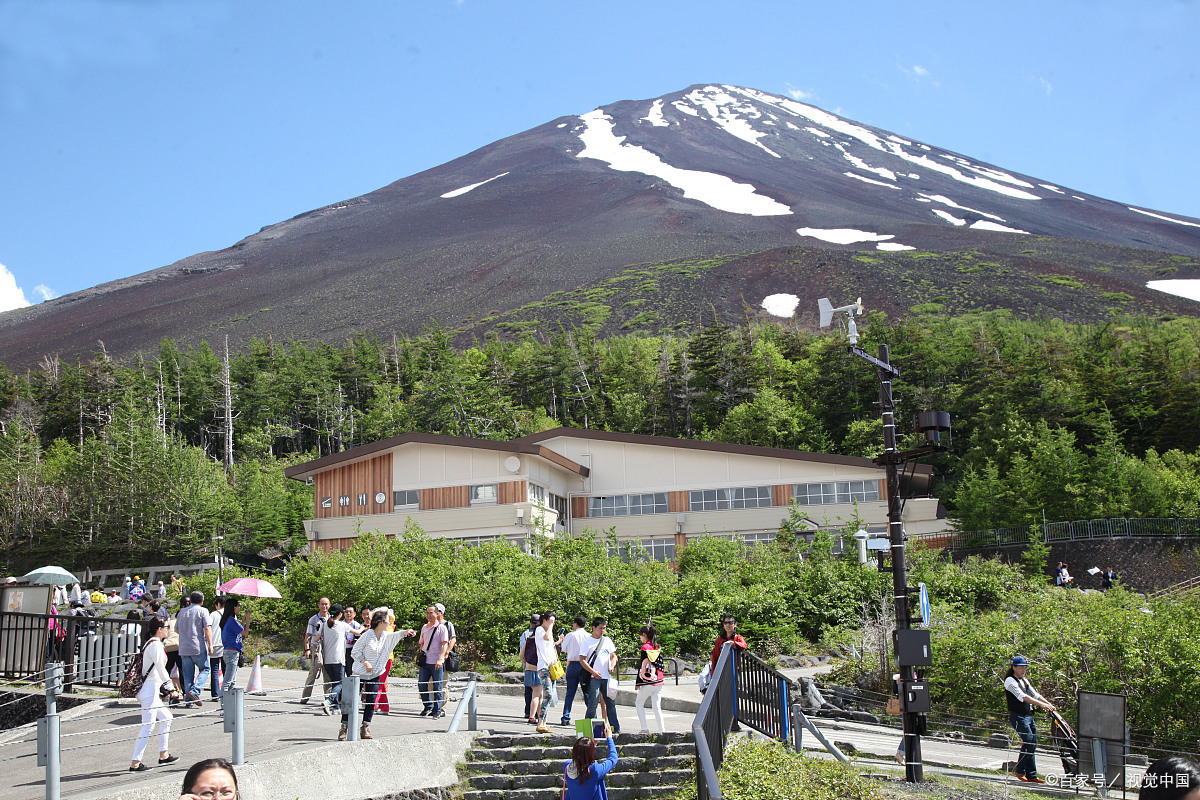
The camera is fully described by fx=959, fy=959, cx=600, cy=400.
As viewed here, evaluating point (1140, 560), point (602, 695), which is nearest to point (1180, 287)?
point (1140, 560)

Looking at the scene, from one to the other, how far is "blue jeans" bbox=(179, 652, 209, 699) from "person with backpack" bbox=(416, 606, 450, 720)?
10.6 ft

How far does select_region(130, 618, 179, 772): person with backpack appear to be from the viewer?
10.0 meters

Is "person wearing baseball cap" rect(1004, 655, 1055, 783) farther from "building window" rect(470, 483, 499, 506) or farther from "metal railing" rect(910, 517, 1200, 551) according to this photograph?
"building window" rect(470, 483, 499, 506)

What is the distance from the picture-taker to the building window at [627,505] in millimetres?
43156

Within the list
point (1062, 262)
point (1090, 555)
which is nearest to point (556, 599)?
point (1090, 555)

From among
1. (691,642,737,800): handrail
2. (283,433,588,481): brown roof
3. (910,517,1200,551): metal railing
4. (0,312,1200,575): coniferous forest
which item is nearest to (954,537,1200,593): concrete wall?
(910,517,1200,551): metal railing

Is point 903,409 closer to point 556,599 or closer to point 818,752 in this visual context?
point 556,599

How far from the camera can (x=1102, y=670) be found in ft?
59.5

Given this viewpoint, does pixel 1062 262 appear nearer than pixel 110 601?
No

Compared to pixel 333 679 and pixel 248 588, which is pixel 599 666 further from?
pixel 248 588

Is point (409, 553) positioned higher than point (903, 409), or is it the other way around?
point (903, 409)

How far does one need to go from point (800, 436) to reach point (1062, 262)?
11459cm

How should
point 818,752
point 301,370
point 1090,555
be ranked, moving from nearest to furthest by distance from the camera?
1. point 818,752
2. point 1090,555
3. point 301,370

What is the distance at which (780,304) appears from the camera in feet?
467
